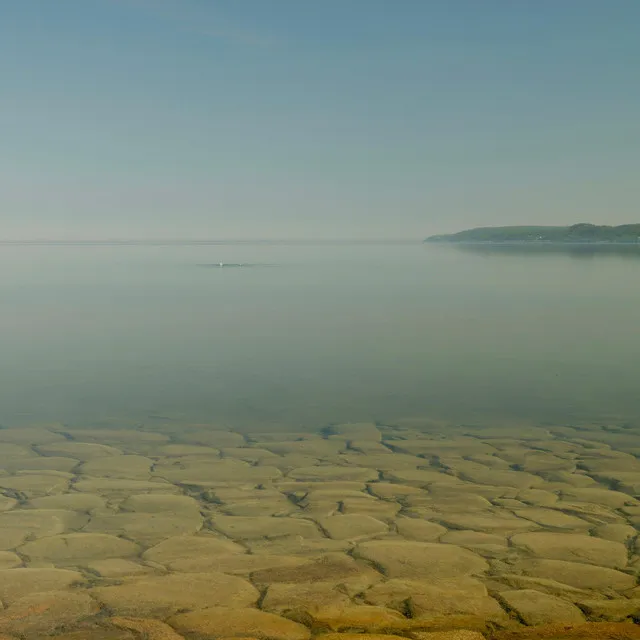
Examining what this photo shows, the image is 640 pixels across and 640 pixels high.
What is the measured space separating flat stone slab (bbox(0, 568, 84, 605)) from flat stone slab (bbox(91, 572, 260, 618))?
0.27 metres

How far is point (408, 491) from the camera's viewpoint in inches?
305

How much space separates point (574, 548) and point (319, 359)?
10098 mm

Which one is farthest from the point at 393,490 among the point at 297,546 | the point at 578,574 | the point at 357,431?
the point at 357,431

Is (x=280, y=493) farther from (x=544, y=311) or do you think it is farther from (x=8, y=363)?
(x=544, y=311)

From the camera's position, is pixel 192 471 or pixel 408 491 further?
pixel 192 471

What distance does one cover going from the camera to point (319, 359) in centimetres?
1608

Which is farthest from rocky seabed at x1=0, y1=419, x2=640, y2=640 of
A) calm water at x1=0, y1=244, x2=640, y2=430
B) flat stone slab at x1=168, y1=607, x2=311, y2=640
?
calm water at x1=0, y1=244, x2=640, y2=430

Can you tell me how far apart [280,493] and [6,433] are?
171 inches

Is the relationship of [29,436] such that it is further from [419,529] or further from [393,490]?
[419,529]

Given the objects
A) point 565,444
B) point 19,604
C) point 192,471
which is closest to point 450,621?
point 19,604

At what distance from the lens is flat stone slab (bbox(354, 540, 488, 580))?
573 centimetres

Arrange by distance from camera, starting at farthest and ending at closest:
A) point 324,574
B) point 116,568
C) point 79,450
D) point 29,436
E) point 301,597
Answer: point 29,436 → point 79,450 → point 116,568 → point 324,574 → point 301,597

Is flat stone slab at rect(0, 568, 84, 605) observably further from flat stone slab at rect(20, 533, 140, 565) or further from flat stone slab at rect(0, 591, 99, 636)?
flat stone slab at rect(20, 533, 140, 565)

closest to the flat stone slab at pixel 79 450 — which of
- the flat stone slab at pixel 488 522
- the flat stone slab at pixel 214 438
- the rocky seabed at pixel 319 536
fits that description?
the rocky seabed at pixel 319 536
